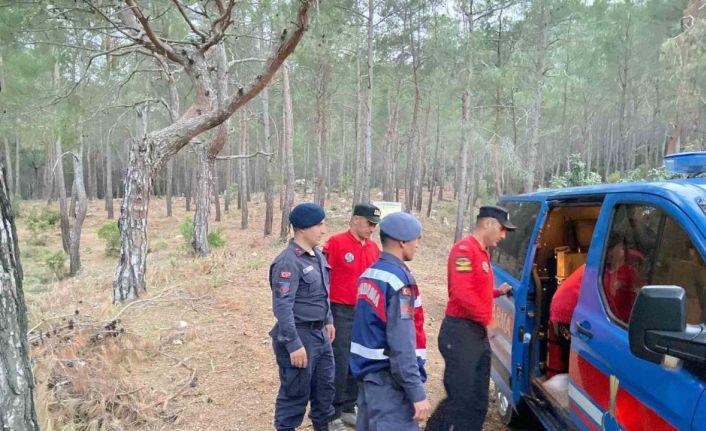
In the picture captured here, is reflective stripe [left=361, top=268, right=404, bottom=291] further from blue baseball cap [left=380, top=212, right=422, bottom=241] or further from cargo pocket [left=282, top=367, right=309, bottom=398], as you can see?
cargo pocket [left=282, top=367, right=309, bottom=398]

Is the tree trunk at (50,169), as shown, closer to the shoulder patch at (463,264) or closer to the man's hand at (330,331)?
the man's hand at (330,331)

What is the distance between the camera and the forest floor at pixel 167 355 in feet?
13.0

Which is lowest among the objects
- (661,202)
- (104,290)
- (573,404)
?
(104,290)

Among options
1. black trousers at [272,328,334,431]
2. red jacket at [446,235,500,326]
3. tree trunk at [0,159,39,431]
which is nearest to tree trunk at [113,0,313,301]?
black trousers at [272,328,334,431]

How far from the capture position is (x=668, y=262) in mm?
2109

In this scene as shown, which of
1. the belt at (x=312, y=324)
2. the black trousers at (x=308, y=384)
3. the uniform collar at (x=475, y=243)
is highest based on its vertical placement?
the uniform collar at (x=475, y=243)

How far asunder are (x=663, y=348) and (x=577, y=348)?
1141 millimetres

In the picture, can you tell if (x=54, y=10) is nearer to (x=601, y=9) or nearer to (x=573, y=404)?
(x=573, y=404)

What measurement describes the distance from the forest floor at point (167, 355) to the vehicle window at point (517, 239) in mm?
1403

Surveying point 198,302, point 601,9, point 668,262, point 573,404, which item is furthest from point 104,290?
point 601,9

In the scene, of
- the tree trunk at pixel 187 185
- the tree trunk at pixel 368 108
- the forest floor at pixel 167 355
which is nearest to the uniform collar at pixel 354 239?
the forest floor at pixel 167 355

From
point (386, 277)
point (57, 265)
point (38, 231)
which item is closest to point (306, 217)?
point (386, 277)

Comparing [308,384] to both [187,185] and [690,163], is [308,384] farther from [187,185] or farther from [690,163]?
[187,185]

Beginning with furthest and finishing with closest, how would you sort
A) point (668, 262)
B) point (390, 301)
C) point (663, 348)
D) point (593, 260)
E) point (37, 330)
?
point (37, 330)
point (593, 260)
point (390, 301)
point (668, 262)
point (663, 348)
